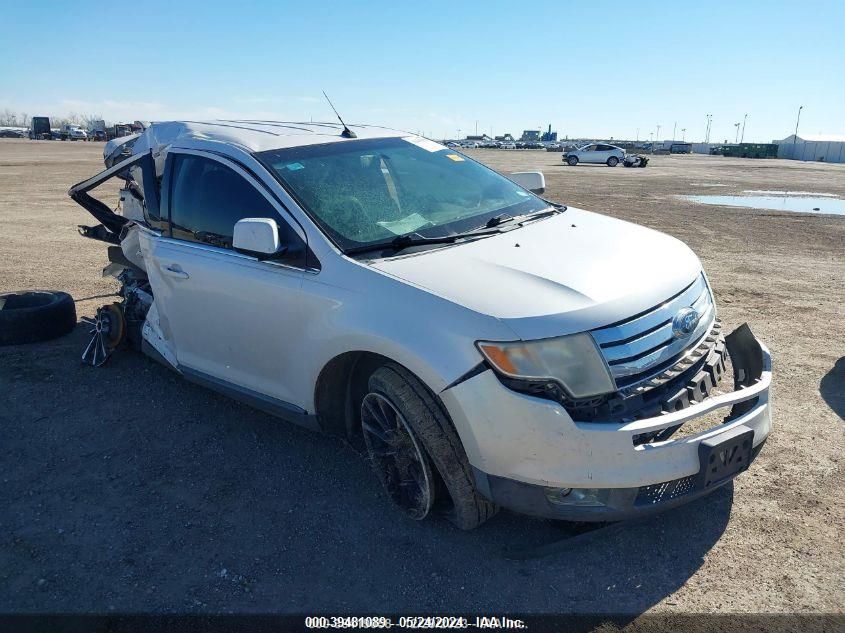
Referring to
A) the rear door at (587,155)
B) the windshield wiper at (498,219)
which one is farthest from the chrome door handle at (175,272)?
the rear door at (587,155)

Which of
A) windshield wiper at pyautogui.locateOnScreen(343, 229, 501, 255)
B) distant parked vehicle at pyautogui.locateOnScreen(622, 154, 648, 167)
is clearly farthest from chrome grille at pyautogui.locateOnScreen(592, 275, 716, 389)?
distant parked vehicle at pyautogui.locateOnScreen(622, 154, 648, 167)

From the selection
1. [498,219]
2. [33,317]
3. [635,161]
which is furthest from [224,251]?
[635,161]

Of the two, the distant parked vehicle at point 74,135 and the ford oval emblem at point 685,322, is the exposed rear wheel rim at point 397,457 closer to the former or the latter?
the ford oval emblem at point 685,322

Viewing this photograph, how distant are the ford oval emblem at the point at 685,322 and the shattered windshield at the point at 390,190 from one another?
1.24 meters

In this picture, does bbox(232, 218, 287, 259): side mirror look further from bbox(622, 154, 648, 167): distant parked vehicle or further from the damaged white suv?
bbox(622, 154, 648, 167): distant parked vehicle

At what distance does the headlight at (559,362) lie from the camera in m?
2.61

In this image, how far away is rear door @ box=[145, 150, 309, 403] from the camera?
3.47 metres

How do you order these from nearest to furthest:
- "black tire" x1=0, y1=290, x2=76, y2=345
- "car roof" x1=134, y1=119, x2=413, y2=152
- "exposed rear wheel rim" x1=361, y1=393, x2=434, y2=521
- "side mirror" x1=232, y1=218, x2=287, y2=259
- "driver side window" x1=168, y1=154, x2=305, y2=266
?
"exposed rear wheel rim" x1=361, y1=393, x2=434, y2=521 → "side mirror" x1=232, y1=218, x2=287, y2=259 → "driver side window" x1=168, y1=154, x2=305, y2=266 → "car roof" x1=134, y1=119, x2=413, y2=152 → "black tire" x1=0, y1=290, x2=76, y2=345

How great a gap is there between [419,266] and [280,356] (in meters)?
0.99

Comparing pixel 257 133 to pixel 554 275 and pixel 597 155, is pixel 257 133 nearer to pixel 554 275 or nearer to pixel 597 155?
pixel 554 275

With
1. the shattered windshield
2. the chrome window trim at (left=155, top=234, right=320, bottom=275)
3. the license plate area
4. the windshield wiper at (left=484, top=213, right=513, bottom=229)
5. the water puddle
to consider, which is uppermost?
the shattered windshield

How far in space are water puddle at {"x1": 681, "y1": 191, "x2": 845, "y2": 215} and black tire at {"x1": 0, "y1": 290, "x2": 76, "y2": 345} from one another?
51.1 feet

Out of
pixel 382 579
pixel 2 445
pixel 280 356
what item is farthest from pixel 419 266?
pixel 2 445

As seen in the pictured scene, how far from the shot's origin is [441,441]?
2885mm
